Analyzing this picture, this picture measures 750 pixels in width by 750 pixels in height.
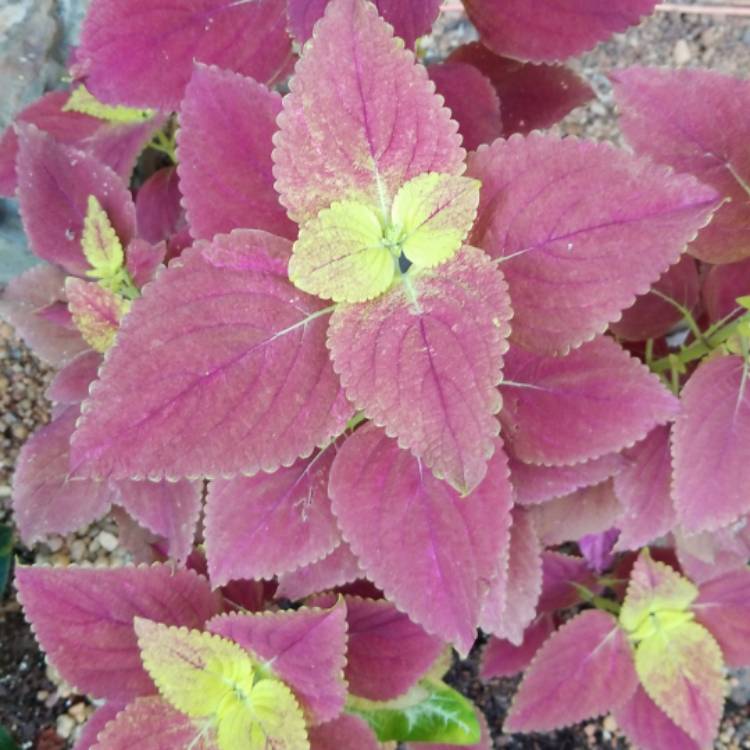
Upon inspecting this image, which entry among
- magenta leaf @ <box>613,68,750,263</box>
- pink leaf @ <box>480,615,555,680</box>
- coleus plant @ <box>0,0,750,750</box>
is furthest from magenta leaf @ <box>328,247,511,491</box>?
pink leaf @ <box>480,615,555,680</box>

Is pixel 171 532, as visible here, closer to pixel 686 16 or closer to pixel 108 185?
→ pixel 108 185

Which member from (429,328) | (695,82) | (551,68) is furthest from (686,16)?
(429,328)

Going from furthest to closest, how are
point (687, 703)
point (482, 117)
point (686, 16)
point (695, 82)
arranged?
point (686, 16) → point (687, 703) → point (482, 117) → point (695, 82)

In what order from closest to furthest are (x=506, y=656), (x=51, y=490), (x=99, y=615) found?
(x=99, y=615) < (x=51, y=490) < (x=506, y=656)

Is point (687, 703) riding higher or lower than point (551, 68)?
lower

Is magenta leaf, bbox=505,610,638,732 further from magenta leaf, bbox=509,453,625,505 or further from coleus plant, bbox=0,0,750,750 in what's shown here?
magenta leaf, bbox=509,453,625,505

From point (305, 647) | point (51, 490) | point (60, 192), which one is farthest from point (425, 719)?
point (60, 192)

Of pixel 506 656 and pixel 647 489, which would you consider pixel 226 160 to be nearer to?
pixel 647 489
